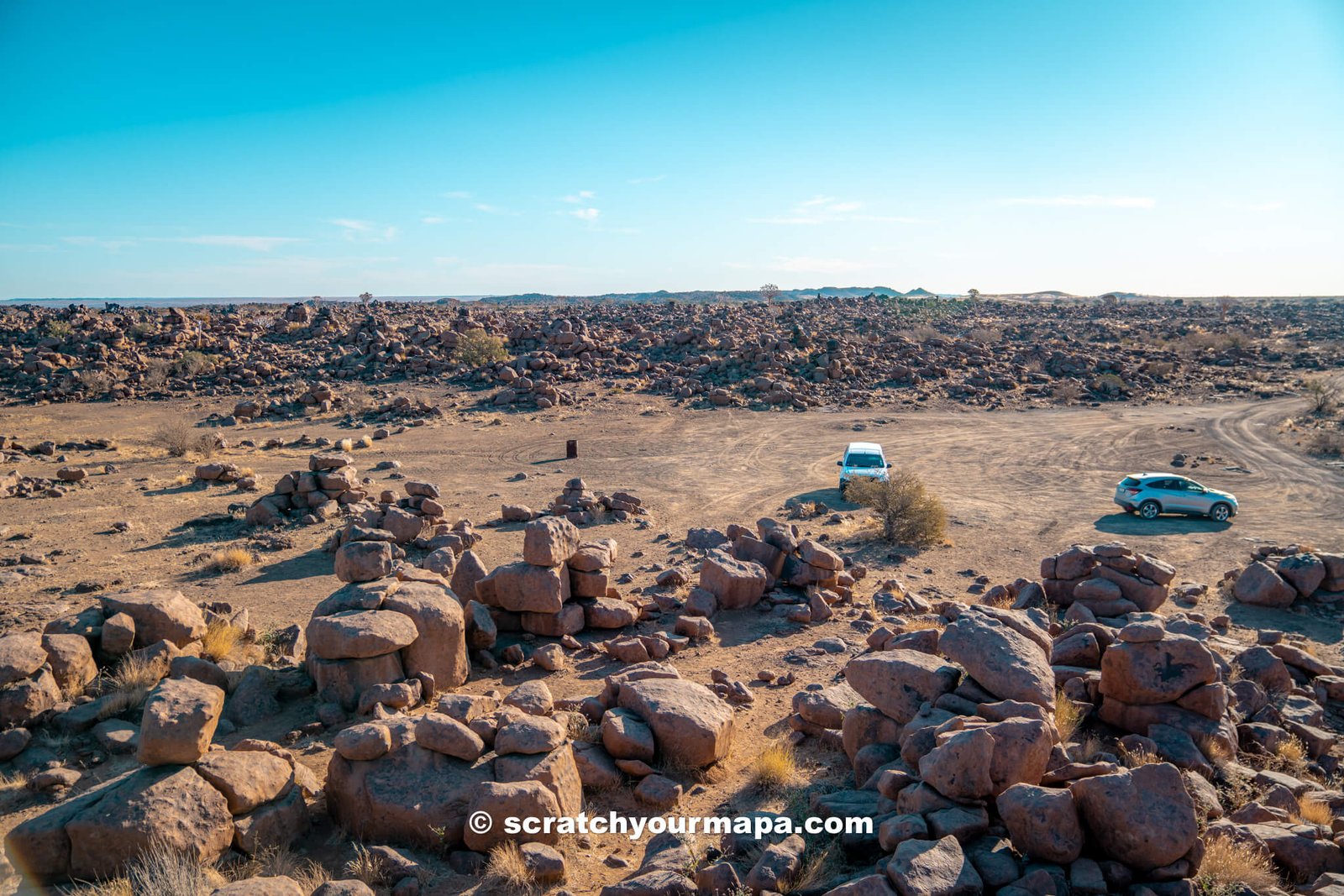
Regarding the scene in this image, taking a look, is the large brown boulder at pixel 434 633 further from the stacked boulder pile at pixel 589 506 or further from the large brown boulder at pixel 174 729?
the stacked boulder pile at pixel 589 506

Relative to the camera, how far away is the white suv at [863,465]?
22.4 m

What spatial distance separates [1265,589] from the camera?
1440 centimetres

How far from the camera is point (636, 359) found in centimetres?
5038

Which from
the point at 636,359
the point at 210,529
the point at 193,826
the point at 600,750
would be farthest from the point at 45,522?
the point at 636,359

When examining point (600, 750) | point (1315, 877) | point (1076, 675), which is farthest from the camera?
point (1076, 675)

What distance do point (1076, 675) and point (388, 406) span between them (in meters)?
33.7

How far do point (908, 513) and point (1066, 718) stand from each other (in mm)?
10871

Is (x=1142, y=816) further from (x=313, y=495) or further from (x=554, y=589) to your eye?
(x=313, y=495)

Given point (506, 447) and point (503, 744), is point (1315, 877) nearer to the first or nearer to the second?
point (503, 744)

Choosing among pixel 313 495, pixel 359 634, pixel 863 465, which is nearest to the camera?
pixel 359 634

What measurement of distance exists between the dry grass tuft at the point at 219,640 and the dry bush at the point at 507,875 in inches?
269

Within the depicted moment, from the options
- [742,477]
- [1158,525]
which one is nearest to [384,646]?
[742,477]

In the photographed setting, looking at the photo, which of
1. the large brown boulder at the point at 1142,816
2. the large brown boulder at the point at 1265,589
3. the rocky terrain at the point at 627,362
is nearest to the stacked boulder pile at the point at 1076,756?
the large brown boulder at the point at 1142,816

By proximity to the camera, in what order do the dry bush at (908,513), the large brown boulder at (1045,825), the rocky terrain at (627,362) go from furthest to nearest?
the rocky terrain at (627,362), the dry bush at (908,513), the large brown boulder at (1045,825)
